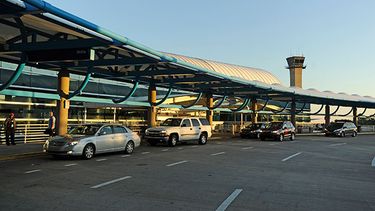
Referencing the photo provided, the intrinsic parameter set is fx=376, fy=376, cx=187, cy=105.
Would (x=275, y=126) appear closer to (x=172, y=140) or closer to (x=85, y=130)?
(x=172, y=140)

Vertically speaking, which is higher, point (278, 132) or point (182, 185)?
point (278, 132)

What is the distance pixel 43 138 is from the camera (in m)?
23.6

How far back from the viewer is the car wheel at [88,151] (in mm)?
14977

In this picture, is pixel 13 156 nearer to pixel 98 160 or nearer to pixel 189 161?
pixel 98 160

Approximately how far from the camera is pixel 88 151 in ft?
49.6

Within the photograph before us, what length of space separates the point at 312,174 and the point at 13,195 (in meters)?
8.76

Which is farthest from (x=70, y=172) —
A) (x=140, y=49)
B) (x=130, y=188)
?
(x=140, y=49)

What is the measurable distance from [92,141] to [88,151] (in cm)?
48

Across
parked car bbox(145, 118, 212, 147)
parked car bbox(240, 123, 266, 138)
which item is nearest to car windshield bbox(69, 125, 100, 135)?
parked car bbox(145, 118, 212, 147)

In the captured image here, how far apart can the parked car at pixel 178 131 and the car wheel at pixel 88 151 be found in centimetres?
661

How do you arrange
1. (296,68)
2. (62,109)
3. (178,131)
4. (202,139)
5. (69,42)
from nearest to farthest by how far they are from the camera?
(69,42) < (62,109) < (178,131) < (202,139) < (296,68)

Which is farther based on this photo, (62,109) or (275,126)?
(275,126)

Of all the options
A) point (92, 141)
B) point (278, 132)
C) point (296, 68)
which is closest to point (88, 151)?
point (92, 141)

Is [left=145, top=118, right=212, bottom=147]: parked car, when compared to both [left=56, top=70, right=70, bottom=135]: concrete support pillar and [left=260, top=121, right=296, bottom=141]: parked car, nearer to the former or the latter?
[left=56, top=70, right=70, bottom=135]: concrete support pillar
